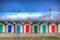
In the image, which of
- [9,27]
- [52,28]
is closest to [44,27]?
[52,28]

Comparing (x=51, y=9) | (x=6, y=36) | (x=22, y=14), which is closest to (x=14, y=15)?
(x=22, y=14)

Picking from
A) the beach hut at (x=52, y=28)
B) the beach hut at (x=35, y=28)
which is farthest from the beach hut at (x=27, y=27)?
the beach hut at (x=52, y=28)

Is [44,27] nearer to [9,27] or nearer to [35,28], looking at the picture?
[35,28]

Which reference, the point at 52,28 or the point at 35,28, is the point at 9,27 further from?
the point at 52,28

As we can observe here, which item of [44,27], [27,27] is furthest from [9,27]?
[44,27]

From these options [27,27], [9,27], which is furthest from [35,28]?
[9,27]

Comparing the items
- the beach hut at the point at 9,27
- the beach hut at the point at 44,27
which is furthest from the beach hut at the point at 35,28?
the beach hut at the point at 9,27

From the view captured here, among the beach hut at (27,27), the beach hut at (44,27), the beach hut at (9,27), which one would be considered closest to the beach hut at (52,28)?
the beach hut at (44,27)

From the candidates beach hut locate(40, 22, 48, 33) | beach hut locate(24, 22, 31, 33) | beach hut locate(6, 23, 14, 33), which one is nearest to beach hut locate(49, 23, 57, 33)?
beach hut locate(40, 22, 48, 33)

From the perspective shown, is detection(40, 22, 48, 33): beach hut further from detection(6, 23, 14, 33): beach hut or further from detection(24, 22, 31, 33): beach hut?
detection(6, 23, 14, 33): beach hut

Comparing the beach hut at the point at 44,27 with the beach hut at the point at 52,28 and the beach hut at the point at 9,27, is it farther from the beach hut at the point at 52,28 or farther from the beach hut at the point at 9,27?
the beach hut at the point at 9,27

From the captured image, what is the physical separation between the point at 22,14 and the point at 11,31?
0.21 meters

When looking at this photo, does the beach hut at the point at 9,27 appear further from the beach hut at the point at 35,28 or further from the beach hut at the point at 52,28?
the beach hut at the point at 52,28

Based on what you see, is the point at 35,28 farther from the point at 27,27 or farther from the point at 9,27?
the point at 9,27
